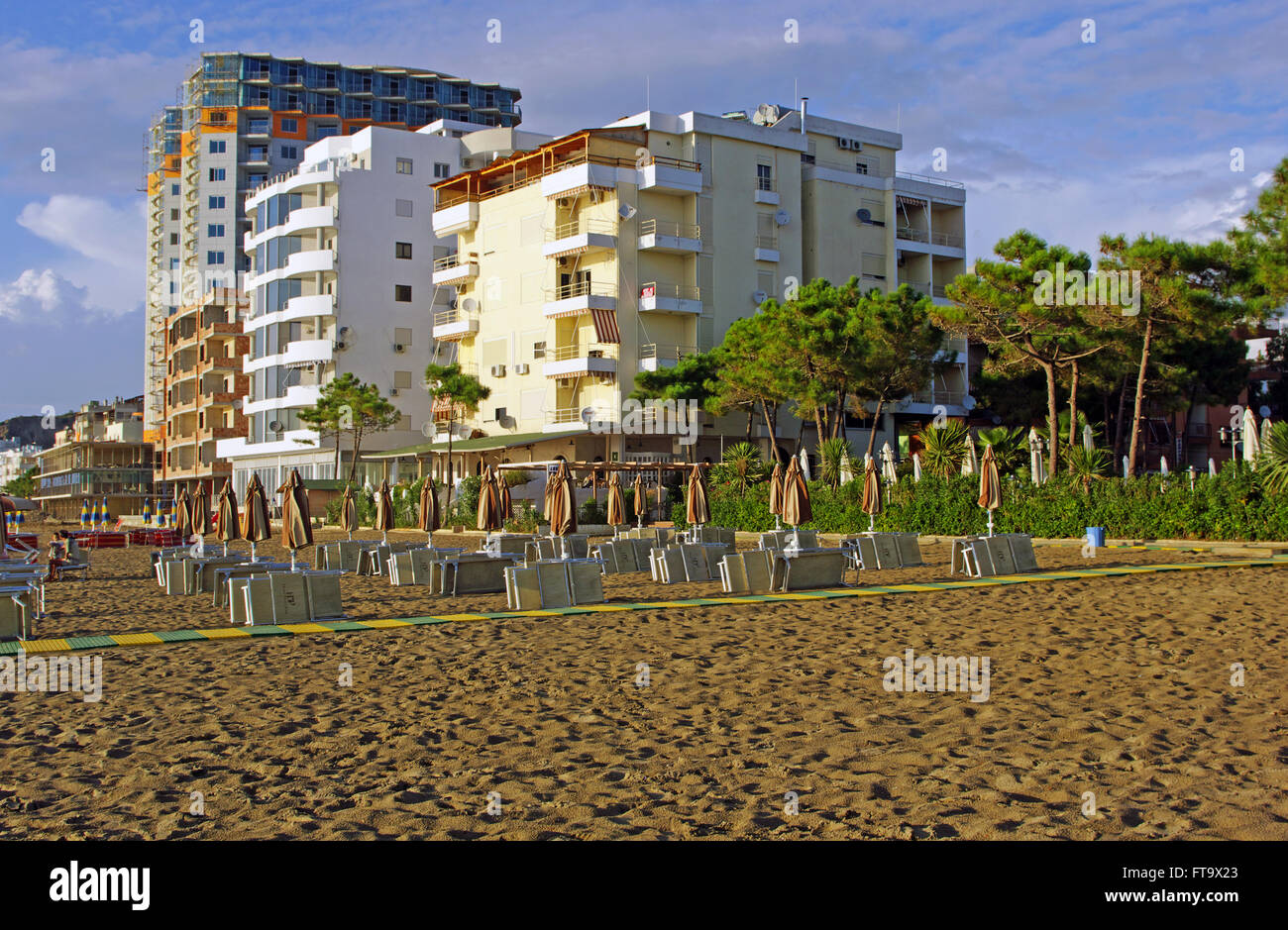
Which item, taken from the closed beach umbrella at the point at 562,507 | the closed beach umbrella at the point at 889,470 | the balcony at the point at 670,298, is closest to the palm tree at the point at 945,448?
the closed beach umbrella at the point at 889,470

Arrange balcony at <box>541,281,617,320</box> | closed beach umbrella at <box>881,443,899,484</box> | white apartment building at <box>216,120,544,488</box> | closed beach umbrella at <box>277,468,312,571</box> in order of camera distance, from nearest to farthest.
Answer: closed beach umbrella at <box>277,468,312,571</box> → closed beach umbrella at <box>881,443,899,484</box> → balcony at <box>541,281,617,320</box> → white apartment building at <box>216,120,544,488</box>

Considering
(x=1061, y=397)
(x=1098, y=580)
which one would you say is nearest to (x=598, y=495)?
(x=1061, y=397)

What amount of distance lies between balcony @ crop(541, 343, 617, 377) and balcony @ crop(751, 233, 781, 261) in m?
9.10

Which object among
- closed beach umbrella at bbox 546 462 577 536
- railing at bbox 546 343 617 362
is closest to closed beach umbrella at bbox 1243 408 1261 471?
closed beach umbrella at bbox 546 462 577 536

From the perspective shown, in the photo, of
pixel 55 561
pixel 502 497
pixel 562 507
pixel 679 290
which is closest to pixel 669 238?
pixel 679 290

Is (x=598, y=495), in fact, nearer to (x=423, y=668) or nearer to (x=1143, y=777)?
(x=423, y=668)

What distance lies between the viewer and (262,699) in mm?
8789

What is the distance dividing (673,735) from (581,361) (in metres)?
43.9

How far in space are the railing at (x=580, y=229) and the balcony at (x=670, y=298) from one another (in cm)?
310

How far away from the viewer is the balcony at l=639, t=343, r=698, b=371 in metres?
50.5

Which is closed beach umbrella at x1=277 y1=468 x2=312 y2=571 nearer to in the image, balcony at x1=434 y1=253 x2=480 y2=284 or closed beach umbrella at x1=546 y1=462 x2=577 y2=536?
closed beach umbrella at x1=546 y1=462 x2=577 y2=536

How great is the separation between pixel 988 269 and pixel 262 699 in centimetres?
2688

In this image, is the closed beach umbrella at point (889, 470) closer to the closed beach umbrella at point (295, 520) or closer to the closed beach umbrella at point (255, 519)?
the closed beach umbrella at point (255, 519)

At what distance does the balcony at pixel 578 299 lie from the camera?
1988 inches
